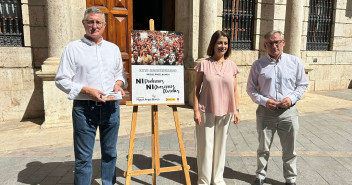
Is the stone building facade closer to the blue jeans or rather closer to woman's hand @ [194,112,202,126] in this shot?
the blue jeans

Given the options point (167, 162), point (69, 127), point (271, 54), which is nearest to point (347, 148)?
point (271, 54)

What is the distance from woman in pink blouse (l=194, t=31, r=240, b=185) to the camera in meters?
2.70

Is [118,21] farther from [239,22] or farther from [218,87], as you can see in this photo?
[218,87]

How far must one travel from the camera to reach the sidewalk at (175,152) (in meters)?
3.21

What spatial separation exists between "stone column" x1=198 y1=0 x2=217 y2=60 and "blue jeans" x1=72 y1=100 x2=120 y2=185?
4.58 m

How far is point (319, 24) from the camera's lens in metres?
9.62

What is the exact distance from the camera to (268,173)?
3.31 m

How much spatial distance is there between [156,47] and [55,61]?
3.64m

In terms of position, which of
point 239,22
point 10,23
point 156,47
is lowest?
point 156,47

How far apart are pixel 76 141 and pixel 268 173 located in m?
2.51

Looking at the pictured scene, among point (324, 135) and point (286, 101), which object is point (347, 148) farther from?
point (286, 101)

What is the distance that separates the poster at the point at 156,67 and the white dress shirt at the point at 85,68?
1.00ft

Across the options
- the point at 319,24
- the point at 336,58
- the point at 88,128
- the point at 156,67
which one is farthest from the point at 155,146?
the point at 336,58

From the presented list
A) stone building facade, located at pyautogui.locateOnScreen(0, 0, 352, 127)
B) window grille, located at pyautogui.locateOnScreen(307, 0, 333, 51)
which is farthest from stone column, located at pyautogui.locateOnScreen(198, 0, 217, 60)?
window grille, located at pyautogui.locateOnScreen(307, 0, 333, 51)
